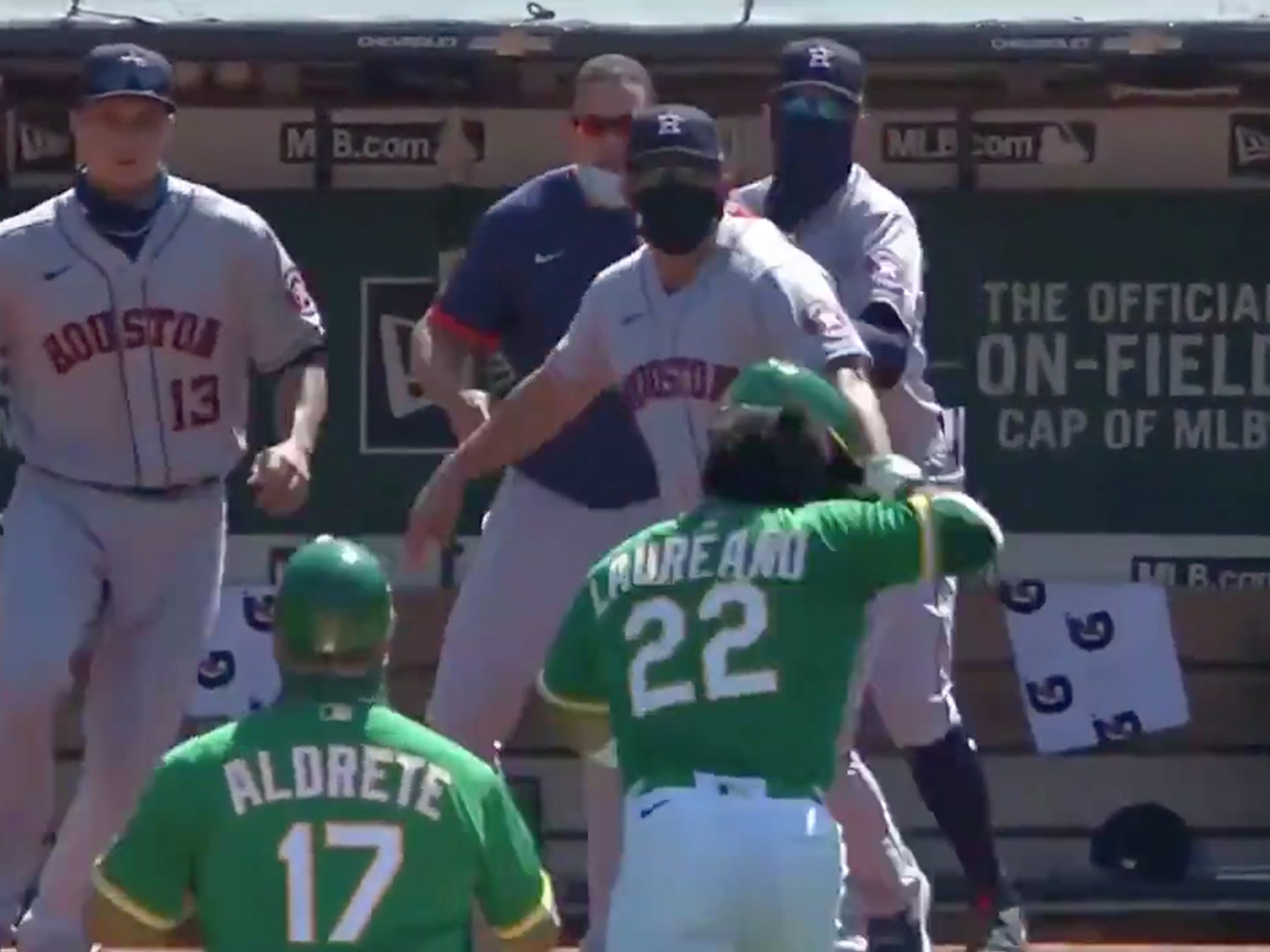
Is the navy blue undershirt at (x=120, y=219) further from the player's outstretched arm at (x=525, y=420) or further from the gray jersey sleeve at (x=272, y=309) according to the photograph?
the player's outstretched arm at (x=525, y=420)

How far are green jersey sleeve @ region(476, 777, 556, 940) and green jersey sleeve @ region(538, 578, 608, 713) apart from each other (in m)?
0.47

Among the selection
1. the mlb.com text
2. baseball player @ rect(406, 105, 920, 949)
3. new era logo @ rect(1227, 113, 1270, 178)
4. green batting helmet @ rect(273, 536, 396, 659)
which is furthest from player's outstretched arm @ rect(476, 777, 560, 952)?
new era logo @ rect(1227, 113, 1270, 178)

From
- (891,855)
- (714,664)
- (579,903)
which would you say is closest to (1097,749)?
(579,903)

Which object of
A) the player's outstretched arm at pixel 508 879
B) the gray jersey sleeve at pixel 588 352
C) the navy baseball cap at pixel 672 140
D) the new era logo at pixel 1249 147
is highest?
the new era logo at pixel 1249 147

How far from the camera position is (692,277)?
19.0 feet

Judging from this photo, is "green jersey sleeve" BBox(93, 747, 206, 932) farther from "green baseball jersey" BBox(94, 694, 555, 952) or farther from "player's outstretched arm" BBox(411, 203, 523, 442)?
"player's outstretched arm" BBox(411, 203, 523, 442)

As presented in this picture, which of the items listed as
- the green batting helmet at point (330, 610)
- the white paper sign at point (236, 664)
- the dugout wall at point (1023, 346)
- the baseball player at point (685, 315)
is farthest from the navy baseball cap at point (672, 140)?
the white paper sign at point (236, 664)

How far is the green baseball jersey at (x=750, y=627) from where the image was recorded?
4648mm

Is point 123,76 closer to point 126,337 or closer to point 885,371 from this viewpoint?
point 126,337

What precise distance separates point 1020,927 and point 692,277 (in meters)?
1.55

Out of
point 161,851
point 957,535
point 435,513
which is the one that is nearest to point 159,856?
point 161,851

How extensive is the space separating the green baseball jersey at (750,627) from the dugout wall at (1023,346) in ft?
11.1

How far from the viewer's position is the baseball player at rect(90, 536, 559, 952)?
13.7ft

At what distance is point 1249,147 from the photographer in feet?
26.7
